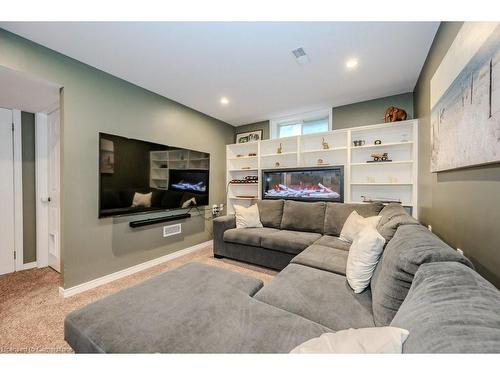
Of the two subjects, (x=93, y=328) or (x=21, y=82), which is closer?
(x=93, y=328)

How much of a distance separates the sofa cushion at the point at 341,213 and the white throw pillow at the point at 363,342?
2.27 metres

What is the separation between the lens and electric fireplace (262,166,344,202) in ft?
10.8

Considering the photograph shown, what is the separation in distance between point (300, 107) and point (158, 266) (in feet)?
11.2

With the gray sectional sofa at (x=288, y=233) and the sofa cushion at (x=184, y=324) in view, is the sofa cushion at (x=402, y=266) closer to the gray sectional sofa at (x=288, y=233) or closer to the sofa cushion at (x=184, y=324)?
the sofa cushion at (x=184, y=324)

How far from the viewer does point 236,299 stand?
120 centimetres

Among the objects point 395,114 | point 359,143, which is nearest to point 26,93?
point 359,143

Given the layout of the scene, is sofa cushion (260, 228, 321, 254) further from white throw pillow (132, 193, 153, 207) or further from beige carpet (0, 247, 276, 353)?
white throw pillow (132, 193, 153, 207)

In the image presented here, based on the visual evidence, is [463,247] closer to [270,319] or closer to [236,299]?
[270,319]

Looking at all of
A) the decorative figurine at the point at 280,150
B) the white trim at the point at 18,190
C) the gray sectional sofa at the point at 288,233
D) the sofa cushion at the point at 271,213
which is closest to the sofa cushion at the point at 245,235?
the gray sectional sofa at the point at 288,233

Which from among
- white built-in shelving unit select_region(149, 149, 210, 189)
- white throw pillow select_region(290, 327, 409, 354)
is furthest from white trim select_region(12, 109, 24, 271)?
white throw pillow select_region(290, 327, 409, 354)

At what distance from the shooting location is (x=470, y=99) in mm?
1082
